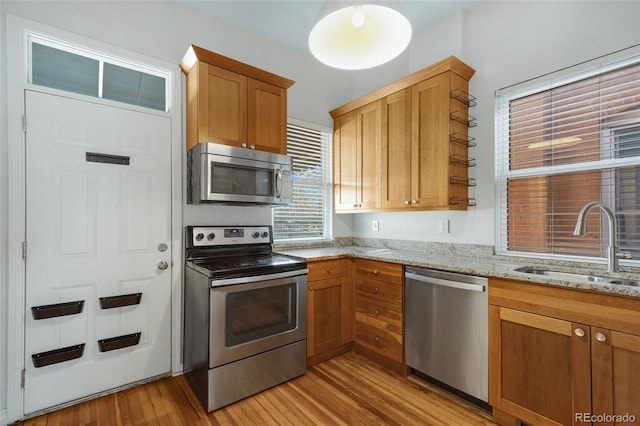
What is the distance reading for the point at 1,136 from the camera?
5.98 ft

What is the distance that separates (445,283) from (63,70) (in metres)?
3.03

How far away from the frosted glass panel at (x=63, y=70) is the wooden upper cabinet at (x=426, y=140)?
7.66ft

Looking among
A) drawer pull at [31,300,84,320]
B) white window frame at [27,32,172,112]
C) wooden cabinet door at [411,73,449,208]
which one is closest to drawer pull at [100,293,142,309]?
drawer pull at [31,300,84,320]

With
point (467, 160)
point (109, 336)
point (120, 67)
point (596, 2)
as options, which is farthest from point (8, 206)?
point (596, 2)

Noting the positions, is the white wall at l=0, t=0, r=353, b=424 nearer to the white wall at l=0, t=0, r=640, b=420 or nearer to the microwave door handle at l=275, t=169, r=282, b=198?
the white wall at l=0, t=0, r=640, b=420

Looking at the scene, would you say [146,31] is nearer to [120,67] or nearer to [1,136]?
[120,67]

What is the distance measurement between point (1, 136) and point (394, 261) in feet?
8.98

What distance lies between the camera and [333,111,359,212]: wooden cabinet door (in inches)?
126

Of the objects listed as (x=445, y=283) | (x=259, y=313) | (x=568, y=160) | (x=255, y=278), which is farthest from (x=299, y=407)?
(x=568, y=160)

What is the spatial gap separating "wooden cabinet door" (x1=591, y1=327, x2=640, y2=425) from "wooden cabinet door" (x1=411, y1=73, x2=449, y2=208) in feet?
3.98

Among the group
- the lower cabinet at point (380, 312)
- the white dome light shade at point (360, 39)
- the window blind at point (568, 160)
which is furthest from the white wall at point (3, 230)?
the window blind at point (568, 160)

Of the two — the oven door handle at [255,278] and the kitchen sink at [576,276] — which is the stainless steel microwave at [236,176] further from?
the kitchen sink at [576,276]

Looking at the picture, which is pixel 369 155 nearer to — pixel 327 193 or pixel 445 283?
pixel 327 193

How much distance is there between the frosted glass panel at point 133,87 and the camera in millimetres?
2227
